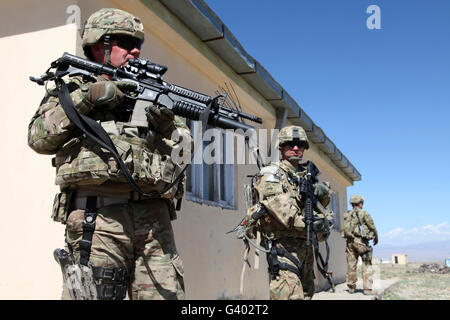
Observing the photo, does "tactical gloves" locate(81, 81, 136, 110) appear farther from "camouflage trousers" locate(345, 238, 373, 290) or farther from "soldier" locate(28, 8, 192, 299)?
"camouflage trousers" locate(345, 238, 373, 290)

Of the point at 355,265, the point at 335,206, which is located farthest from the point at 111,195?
the point at 335,206

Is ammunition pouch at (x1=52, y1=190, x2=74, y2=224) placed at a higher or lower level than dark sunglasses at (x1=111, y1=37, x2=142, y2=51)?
lower

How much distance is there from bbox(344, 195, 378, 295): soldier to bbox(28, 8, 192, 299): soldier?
7.73 metres

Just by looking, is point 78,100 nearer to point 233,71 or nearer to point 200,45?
point 200,45

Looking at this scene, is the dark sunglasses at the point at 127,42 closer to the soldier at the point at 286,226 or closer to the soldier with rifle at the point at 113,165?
Result: the soldier with rifle at the point at 113,165

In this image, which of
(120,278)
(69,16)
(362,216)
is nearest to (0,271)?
(120,278)

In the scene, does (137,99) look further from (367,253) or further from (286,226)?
(367,253)

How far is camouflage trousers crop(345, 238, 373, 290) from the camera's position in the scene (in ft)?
29.6

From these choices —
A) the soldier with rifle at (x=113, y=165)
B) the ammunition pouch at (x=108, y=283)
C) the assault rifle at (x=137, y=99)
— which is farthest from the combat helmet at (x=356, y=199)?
the ammunition pouch at (x=108, y=283)

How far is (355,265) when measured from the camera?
30.3 feet

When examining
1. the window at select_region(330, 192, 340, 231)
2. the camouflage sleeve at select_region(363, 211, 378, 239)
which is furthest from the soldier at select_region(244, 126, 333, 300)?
the window at select_region(330, 192, 340, 231)

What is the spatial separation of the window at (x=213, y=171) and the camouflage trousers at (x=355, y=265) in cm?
421

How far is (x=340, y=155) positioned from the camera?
42.6ft

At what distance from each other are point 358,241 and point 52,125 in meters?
8.39
